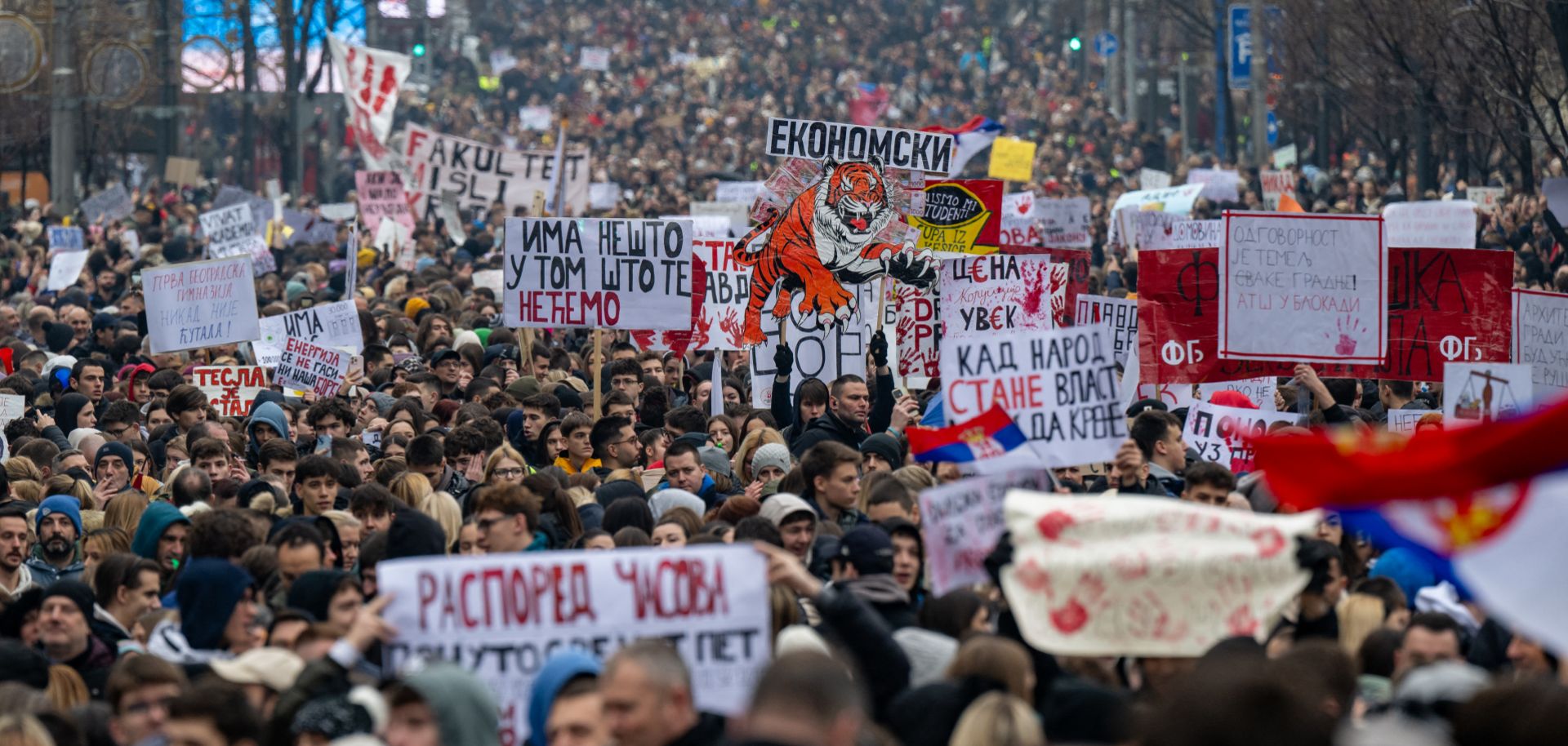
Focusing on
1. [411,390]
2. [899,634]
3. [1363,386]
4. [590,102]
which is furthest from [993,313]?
[590,102]

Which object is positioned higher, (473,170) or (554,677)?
(473,170)

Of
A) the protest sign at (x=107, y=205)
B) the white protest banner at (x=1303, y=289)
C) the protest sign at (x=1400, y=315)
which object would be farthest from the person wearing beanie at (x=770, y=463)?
the protest sign at (x=107, y=205)

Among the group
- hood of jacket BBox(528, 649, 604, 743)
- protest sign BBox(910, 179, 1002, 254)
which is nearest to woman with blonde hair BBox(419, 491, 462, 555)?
hood of jacket BBox(528, 649, 604, 743)

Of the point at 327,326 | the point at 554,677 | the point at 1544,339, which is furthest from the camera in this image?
the point at 327,326

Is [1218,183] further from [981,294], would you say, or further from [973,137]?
[981,294]

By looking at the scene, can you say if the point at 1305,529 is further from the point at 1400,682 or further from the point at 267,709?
the point at 267,709

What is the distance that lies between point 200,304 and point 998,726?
11.3 m

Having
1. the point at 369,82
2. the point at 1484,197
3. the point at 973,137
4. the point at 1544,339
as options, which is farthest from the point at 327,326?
the point at 1484,197

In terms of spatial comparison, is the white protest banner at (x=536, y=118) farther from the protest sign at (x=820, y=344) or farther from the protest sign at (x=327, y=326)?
the protest sign at (x=820, y=344)

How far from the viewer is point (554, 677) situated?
5773mm

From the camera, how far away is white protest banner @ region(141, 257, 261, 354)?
1538cm

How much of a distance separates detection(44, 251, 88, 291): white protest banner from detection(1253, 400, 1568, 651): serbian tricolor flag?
2065cm

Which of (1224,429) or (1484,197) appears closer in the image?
(1224,429)

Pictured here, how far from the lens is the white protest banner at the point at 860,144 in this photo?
45.9ft
